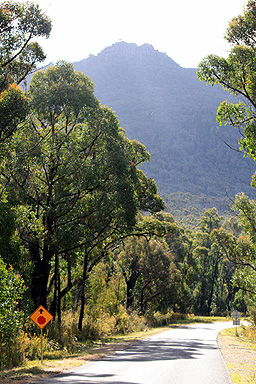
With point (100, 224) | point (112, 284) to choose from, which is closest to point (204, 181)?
point (112, 284)

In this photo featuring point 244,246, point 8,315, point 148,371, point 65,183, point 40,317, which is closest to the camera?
point 148,371

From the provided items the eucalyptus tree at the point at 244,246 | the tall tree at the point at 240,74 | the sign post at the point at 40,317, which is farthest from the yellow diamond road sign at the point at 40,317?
the eucalyptus tree at the point at 244,246

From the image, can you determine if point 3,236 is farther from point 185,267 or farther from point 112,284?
point 185,267

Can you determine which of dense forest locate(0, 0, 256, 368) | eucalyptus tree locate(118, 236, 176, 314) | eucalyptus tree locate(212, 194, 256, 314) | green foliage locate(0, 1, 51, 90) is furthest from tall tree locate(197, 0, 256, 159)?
eucalyptus tree locate(118, 236, 176, 314)

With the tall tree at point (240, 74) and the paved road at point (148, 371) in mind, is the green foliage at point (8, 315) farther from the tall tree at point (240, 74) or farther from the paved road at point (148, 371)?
the tall tree at point (240, 74)

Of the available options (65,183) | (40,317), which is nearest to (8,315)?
(40,317)

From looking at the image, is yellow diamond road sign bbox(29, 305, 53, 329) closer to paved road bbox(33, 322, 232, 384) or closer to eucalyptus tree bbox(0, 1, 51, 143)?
paved road bbox(33, 322, 232, 384)

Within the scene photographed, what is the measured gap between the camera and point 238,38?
48.9ft

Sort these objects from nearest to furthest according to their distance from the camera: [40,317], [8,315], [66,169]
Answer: [8,315] < [40,317] < [66,169]

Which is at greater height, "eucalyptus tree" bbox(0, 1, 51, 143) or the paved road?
"eucalyptus tree" bbox(0, 1, 51, 143)

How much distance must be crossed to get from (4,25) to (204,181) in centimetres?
16441

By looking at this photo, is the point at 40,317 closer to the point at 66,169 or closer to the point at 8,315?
the point at 8,315

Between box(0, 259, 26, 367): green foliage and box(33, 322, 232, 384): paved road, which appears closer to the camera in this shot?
box(33, 322, 232, 384): paved road

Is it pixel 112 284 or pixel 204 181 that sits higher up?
pixel 204 181
